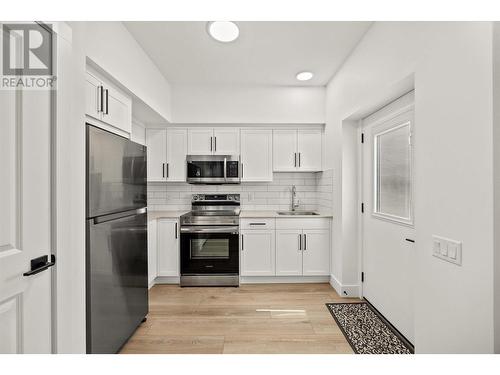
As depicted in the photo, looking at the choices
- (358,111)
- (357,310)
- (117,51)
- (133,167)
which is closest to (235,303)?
(357,310)

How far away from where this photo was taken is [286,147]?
379 centimetres

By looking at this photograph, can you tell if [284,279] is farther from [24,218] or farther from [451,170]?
[24,218]

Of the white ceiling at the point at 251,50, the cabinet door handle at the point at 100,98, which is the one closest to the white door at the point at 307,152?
the white ceiling at the point at 251,50

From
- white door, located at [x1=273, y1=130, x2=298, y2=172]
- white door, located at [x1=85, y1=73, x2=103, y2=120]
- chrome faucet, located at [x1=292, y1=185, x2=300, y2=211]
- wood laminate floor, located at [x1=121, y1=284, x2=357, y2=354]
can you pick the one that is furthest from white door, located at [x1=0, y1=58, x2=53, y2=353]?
chrome faucet, located at [x1=292, y1=185, x2=300, y2=211]

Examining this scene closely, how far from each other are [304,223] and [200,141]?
1.80m

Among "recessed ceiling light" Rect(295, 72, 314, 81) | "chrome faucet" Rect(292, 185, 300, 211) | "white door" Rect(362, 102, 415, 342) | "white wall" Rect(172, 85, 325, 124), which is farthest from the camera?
"chrome faucet" Rect(292, 185, 300, 211)

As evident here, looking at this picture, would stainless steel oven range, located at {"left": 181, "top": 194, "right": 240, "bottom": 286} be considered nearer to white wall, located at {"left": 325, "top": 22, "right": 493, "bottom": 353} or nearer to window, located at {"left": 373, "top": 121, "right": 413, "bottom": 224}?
window, located at {"left": 373, "top": 121, "right": 413, "bottom": 224}

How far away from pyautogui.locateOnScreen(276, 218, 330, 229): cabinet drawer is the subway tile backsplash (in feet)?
1.91

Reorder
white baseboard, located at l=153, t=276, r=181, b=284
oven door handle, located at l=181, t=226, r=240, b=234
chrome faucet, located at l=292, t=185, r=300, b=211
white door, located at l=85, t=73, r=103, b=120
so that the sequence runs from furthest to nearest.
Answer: chrome faucet, located at l=292, t=185, r=300, b=211
white baseboard, located at l=153, t=276, r=181, b=284
oven door handle, located at l=181, t=226, r=240, b=234
white door, located at l=85, t=73, r=103, b=120

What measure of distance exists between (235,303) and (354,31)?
2883 millimetres

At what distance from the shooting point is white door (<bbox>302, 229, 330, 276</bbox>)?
3.43m

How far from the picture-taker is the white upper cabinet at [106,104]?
1.79 metres

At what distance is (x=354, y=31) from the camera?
237cm

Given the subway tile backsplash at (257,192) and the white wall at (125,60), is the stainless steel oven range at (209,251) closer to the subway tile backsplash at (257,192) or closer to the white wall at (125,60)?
the subway tile backsplash at (257,192)
